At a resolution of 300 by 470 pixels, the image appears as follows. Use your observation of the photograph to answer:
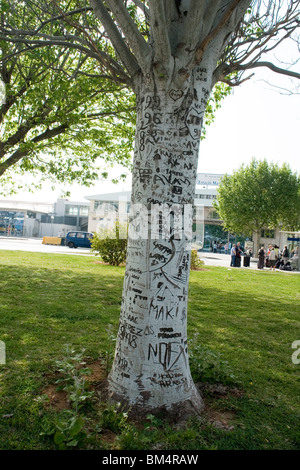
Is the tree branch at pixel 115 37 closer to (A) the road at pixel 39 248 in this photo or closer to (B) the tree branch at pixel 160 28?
(B) the tree branch at pixel 160 28

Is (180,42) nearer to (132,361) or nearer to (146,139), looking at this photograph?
(146,139)

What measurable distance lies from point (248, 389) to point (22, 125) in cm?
1043

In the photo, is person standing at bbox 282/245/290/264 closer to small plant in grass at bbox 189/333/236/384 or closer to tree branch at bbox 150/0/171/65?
small plant in grass at bbox 189/333/236/384

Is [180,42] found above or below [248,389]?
above

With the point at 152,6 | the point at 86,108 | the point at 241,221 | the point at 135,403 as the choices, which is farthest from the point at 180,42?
Result: the point at 241,221

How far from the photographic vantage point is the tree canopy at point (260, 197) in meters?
37.6

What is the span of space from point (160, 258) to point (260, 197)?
122ft

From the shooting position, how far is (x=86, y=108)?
11297 millimetres

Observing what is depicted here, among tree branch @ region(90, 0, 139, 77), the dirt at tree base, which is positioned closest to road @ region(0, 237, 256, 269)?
the dirt at tree base

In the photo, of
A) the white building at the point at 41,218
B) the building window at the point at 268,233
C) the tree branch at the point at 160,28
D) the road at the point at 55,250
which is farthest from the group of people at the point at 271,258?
the white building at the point at 41,218

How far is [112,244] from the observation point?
16297 mm

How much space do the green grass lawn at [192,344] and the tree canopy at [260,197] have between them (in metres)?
30.0
